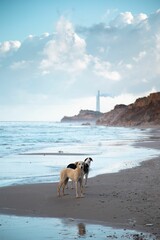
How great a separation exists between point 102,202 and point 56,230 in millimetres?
2438

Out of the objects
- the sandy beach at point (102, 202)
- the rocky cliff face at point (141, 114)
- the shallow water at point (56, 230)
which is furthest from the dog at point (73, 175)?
the rocky cliff face at point (141, 114)

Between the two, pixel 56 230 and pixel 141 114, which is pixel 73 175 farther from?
pixel 141 114

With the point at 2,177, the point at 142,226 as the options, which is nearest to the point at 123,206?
the point at 142,226

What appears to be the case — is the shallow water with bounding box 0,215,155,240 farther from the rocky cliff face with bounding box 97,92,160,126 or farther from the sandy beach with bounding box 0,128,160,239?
the rocky cliff face with bounding box 97,92,160,126

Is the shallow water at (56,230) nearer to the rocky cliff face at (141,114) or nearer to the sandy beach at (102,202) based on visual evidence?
the sandy beach at (102,202)

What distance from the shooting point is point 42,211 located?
27.5ft

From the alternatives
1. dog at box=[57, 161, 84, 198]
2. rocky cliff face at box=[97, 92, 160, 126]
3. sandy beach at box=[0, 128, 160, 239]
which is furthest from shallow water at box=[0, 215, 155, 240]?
rocky cliff face at box=[97, 92, 160, 126]

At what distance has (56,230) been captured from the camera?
22.3 feet

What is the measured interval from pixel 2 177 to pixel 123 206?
637cm

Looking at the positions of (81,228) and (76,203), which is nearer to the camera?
(81,228)

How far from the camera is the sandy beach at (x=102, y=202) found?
753 cm

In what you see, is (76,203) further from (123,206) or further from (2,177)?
(2,177)

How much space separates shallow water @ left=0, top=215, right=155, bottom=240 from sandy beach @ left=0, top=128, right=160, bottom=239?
0.34 meters

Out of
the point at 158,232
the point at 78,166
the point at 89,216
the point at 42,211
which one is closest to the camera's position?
Result: the point at 158,232
